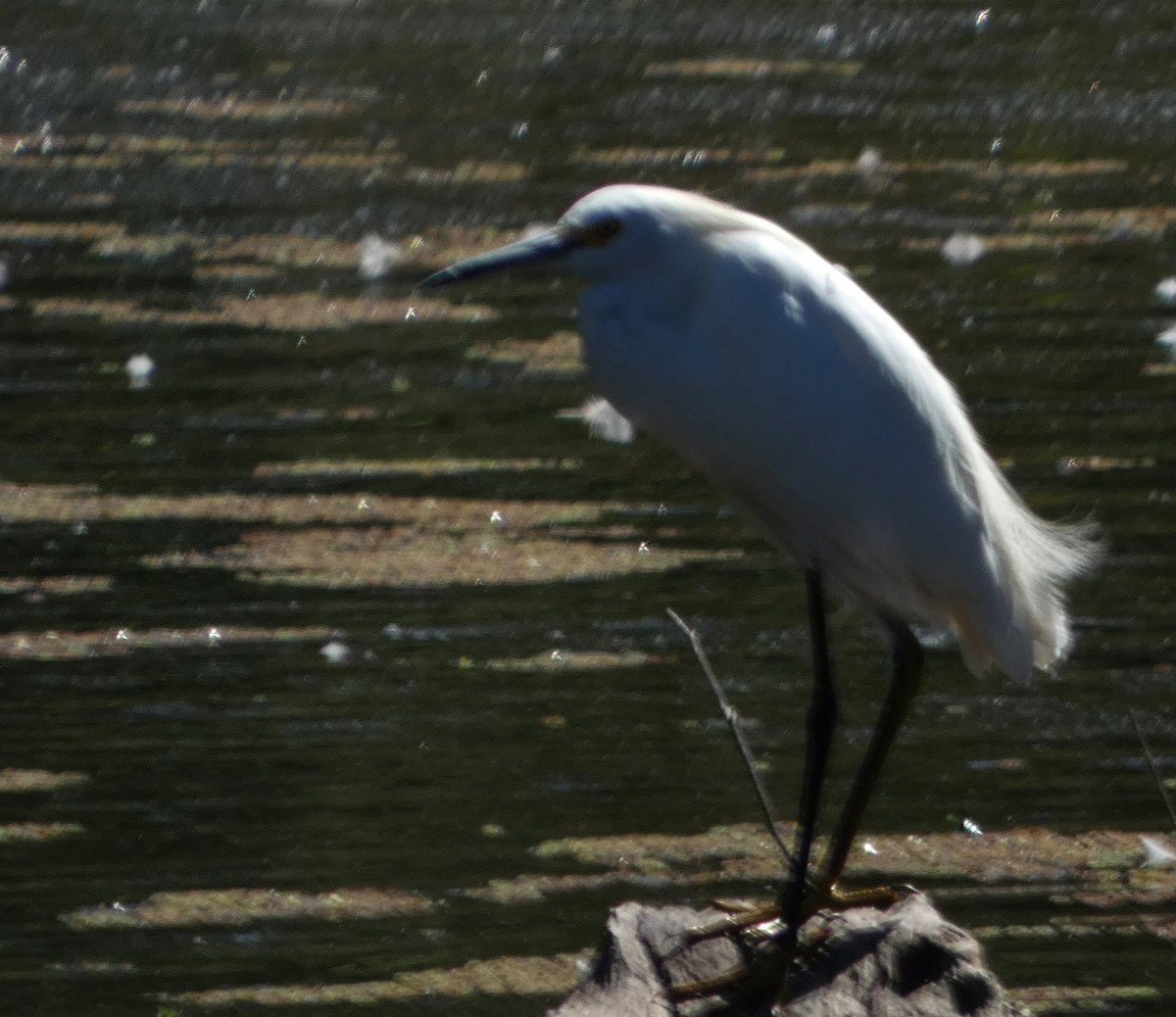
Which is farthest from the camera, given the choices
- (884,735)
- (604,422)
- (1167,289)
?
(1167,289)

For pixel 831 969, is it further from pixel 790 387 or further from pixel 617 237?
pixel 617 237

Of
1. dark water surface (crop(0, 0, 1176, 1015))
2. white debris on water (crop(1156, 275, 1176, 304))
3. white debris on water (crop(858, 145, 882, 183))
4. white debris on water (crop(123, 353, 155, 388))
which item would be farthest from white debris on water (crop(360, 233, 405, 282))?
white debris on water (crop(1156, 275, 1176, 304))

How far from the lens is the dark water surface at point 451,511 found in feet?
16.4

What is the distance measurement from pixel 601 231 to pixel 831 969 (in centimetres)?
125

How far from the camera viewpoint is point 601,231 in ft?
12.8

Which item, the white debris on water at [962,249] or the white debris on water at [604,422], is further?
the white debris on water at [962,249]

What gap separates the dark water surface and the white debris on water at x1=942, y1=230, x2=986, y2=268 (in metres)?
0.09

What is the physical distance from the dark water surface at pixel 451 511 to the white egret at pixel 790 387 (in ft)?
3.20

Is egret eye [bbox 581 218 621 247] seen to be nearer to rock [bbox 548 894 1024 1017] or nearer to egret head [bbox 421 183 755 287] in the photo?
egret head [bbox 421 183 755 287]

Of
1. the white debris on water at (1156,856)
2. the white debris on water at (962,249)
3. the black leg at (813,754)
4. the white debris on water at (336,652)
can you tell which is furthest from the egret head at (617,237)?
the white debris on water at (962,249)

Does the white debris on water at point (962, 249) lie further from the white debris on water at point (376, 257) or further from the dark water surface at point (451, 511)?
the white debris on water at point (376, 257)

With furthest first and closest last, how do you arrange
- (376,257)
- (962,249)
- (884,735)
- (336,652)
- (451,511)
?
1. (376,257)
2. (962,249)
3. (451,511)
4. (336,652)
5. (884,735)

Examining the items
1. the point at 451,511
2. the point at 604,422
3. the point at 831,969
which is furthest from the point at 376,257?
the point at 831,969

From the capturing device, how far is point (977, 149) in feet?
35.3
